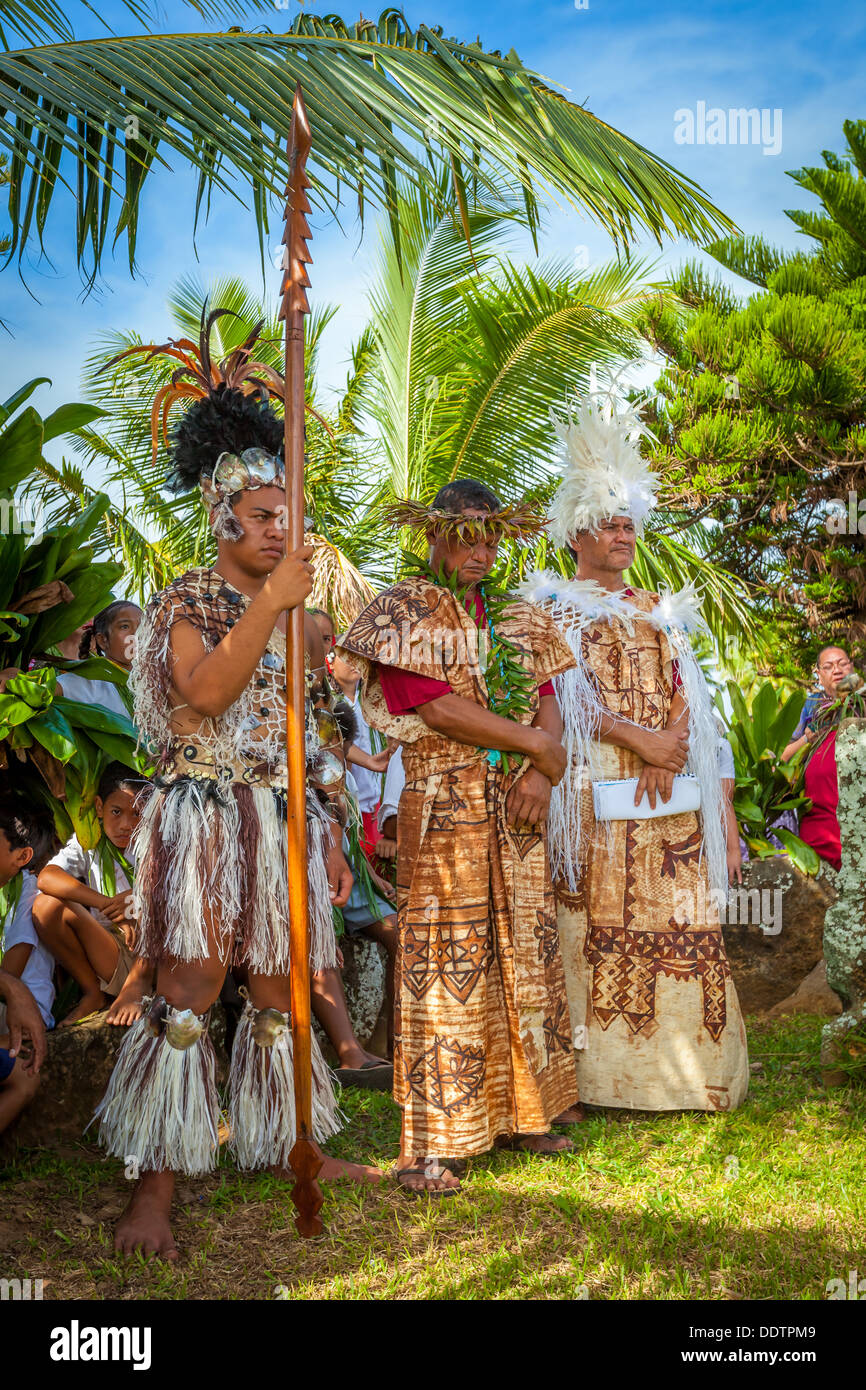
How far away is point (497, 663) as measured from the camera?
3879 mm

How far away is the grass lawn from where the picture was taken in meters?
2.87

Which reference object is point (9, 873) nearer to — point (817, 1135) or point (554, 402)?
point (817, 1135)

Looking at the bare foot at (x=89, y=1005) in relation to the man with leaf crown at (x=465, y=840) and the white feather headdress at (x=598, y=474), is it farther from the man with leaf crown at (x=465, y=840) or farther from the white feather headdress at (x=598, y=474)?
the white feather headdress at (x=598, y=474)

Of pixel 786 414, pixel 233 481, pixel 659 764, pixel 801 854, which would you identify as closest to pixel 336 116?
pixel 233 481

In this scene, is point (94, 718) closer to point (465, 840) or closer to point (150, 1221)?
point (465, 840)

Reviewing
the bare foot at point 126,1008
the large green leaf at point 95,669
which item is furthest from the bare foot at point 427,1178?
the large green leaf at point 95,669

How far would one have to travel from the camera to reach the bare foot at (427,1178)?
3494 mm

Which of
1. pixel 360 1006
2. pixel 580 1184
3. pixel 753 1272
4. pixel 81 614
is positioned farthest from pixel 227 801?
pixel 360 1006

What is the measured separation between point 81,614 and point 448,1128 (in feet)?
6.36

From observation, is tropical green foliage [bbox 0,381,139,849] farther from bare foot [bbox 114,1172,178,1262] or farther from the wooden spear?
bare foot [bbox 114,1172,178,1262]

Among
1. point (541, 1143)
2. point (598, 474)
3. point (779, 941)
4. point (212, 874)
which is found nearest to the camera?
point (212, 874)

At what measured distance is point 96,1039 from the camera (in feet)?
12.3

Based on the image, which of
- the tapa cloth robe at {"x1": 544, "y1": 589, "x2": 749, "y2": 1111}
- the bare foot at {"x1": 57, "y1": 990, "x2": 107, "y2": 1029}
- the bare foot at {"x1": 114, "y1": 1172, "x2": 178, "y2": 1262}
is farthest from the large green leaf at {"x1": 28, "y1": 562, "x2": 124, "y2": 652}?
the tapa cloth robe at {"x1": 544, "y1": 589, "x2": 749, "y2": 1111}

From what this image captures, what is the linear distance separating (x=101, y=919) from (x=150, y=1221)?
1260mm
